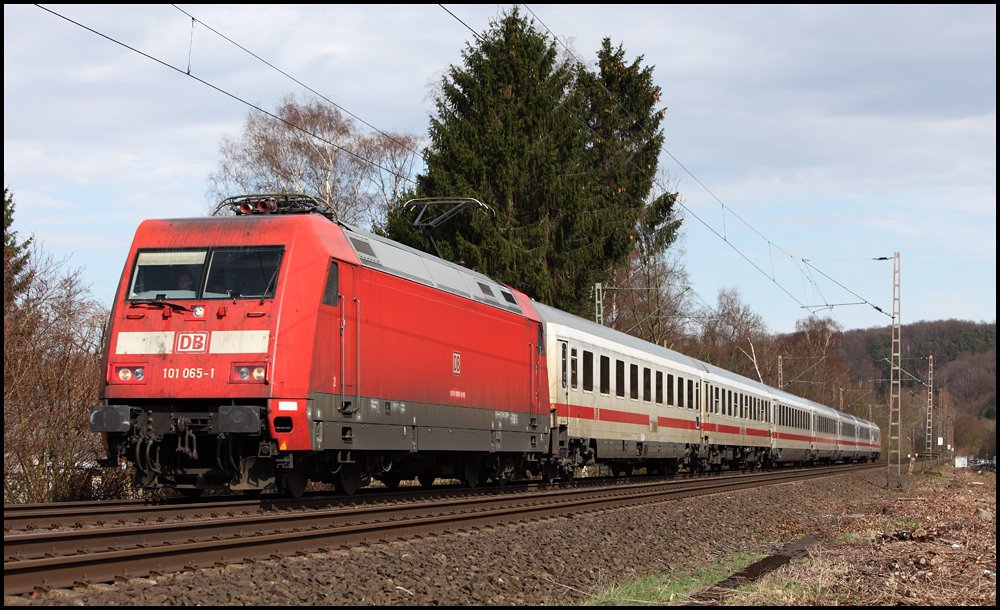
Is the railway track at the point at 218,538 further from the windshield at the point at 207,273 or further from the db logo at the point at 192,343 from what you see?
the windshield at the point at 207,273

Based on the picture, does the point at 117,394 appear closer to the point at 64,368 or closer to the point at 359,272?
the point at 359,272

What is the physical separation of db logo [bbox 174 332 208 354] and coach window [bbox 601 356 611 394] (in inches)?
478

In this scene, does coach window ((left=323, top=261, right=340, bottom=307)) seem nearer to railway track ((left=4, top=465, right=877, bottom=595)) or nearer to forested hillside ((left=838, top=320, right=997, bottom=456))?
railway track ((left=4, top=465, right=877, bottom=595))

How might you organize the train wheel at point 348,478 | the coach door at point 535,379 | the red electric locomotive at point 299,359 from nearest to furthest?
the red electric locomotive at point 299,359
the train wheel at point 348,478
the coach door at point 535,379

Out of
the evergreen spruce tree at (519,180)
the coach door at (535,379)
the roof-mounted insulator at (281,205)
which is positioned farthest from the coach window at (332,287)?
the evergreen spruce tree at (519,180)

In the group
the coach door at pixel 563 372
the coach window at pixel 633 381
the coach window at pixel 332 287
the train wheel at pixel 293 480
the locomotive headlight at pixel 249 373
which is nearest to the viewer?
the locomotive headlight at pixel 249 373

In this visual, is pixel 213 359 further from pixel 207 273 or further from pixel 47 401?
pixel 47 401

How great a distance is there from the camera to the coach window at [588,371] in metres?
22.6

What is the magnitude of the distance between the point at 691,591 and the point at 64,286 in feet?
41.7

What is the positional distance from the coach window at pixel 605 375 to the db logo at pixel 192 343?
12.2 m

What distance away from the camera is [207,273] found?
13.3m

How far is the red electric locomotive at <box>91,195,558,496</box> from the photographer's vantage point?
12578 millimetres

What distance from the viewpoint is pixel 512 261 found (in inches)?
1293

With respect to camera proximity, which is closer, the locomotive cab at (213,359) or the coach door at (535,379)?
the locomotive cab at (213,359)
